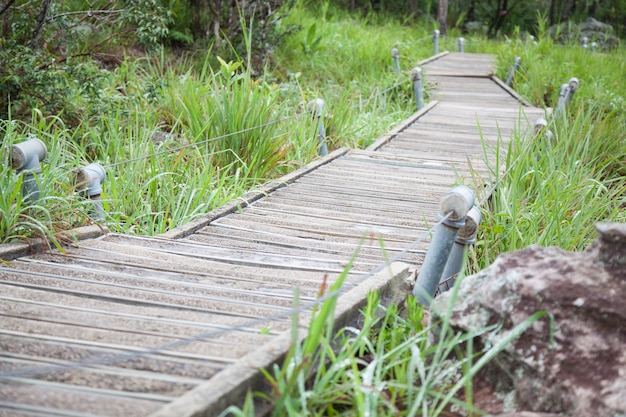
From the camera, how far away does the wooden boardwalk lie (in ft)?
5.76

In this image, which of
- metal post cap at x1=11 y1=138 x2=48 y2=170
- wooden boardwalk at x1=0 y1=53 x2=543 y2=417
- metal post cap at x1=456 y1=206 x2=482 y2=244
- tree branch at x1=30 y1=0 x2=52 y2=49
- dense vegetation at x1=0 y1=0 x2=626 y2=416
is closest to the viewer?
wooden boardwalk at x1=0 y1=53 x2=543 y2=417

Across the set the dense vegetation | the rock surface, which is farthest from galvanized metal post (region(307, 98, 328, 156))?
the rock surface

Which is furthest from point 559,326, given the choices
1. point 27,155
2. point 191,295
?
point 27,155

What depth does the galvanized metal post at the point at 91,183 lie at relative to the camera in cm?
335

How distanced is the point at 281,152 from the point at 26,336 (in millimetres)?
3335

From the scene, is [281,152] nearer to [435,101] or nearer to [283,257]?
[283,257]

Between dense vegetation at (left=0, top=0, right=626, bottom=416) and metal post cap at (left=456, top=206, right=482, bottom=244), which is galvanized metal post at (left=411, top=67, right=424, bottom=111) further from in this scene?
metal post cap at (left=456, top=206, right=482, bottom=244)

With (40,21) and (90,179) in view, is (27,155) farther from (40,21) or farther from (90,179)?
(40,21)

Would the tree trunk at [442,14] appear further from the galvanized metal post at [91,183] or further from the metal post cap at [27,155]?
the metal post cap at [27,155]

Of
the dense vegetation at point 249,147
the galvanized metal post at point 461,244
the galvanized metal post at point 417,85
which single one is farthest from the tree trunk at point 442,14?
the galvanized metal post at point 461,244

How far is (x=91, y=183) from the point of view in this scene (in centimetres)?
336

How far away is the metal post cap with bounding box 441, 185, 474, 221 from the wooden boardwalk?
0.15 meters

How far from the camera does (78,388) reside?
174 cm

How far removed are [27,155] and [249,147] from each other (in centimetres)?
219
